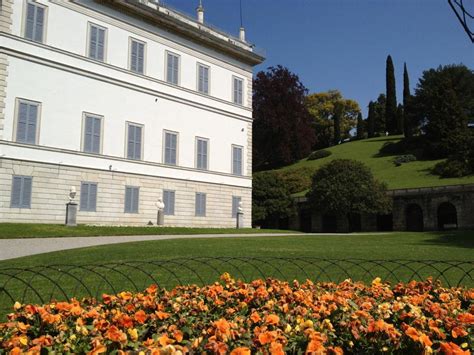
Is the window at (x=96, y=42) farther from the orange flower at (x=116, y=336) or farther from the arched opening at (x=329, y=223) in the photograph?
the orange flower at (x=116, y=336)

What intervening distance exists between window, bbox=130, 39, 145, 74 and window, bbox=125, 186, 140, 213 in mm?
7026

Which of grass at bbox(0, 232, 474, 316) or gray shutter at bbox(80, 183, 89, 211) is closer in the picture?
grass at bbox(0, 232, 474, 316)

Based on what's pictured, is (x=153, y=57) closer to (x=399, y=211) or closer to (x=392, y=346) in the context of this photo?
(x=399, y=211)

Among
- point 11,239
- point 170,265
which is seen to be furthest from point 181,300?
point 11,239

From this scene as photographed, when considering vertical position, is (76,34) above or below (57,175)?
above

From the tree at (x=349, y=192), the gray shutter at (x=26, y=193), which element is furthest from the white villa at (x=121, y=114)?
the tree at (x=349, y=192)

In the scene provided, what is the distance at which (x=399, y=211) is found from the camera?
119ft

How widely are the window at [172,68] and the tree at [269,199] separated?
43.9 feet

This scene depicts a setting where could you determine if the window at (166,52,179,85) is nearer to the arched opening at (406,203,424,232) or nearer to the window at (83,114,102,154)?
the window at (83,114,102,154)

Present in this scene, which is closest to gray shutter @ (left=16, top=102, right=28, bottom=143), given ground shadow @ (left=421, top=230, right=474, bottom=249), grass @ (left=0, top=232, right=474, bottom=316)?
grass @ (left=0, top=232, right=474, bottom=316)

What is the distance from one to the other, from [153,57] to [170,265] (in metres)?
20.3

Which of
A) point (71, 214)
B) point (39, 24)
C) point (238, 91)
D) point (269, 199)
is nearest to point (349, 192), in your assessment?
point (269, 199)

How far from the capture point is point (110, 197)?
83.1 ft

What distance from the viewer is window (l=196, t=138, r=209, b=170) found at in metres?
30.3
